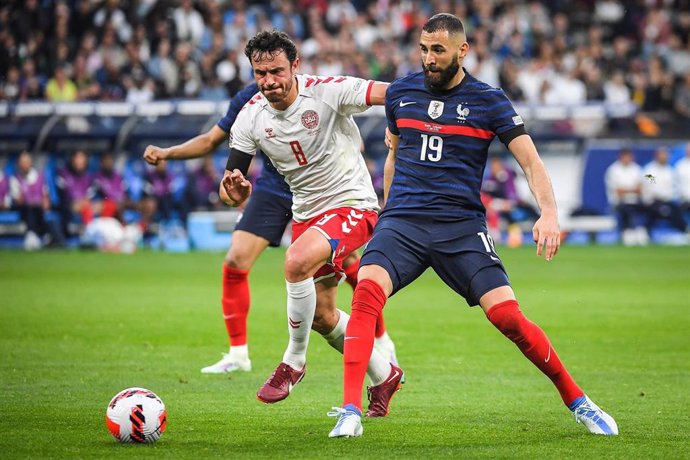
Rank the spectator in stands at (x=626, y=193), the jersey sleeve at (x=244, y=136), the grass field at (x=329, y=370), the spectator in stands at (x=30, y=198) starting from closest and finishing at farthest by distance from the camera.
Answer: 1. the grass field at (x=329, y=370)
2. the jersey sleeve at (x=244, y=136)
3. the spectator in stands at (x=30, y=198)
4. the spectator in stands at (x=626, y=193)

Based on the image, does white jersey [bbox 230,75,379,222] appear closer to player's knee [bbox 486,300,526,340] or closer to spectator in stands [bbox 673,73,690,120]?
player's knee [bbox 486,300,526,340]

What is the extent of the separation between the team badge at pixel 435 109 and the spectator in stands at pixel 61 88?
2025 centimetres

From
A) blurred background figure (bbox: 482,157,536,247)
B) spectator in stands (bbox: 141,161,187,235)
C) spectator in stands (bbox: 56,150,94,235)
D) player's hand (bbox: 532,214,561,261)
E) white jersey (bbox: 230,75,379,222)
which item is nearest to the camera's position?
player's hand (bbox: 532,214,561,261)

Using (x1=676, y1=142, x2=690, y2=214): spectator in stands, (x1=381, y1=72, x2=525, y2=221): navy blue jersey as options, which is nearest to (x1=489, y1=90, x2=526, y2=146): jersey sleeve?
(x1=381, y1=72, x2=525, y2=221): navy blue jersey

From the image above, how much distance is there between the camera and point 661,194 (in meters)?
26.6

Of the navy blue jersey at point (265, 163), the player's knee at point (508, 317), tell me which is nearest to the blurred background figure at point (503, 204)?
the navy blue jersey at point (265, 163)

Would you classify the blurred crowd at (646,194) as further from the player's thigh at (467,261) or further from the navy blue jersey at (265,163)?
the player's thigh at (467,261)

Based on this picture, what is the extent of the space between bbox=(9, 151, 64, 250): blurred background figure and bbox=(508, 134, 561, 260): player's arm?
62.1 feet

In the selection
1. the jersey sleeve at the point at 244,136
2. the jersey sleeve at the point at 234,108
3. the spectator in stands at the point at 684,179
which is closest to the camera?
the jersey sleeve at the point at 244,136

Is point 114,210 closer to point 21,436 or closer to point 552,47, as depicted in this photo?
point 552,47

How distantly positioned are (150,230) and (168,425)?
18.6 metres

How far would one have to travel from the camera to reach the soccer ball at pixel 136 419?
22.3 feet

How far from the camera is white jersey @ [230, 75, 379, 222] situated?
27.3 feet

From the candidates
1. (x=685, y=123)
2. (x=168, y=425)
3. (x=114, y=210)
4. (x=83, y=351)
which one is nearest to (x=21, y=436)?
(x=168, y=425)
